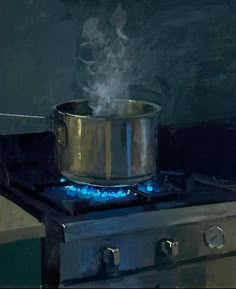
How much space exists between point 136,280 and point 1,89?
0.67 m

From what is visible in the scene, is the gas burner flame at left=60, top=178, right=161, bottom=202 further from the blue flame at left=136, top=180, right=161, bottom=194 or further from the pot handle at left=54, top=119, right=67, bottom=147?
the pot handle at left=54, top=119, right=67, bottom=147

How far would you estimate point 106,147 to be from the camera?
171 cm

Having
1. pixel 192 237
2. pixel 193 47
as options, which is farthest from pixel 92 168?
pixel 193 47

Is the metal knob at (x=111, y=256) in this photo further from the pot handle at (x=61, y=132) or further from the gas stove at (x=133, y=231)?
the pot handle at (x=61, y=132)

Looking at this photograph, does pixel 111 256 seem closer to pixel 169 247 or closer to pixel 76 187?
pixel 169 247

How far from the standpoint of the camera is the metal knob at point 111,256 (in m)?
1.57

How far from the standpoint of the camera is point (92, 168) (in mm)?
1731

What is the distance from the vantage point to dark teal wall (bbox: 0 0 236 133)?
1.98m

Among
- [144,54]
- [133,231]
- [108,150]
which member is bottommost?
[133,231]

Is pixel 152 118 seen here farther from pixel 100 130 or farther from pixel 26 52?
pixel 26 52

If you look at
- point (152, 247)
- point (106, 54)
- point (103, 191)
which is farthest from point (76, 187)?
point (106, 54)

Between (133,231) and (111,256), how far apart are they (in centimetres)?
8

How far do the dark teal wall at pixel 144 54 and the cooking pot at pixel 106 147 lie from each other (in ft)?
0.86

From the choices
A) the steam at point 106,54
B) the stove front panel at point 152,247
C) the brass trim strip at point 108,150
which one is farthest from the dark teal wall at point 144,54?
the stove front panel at point 152,247
